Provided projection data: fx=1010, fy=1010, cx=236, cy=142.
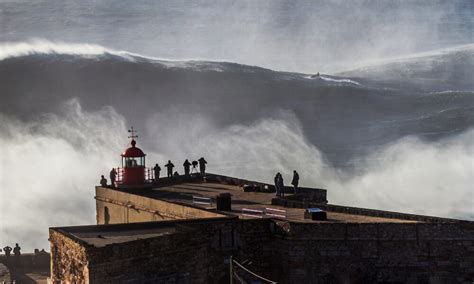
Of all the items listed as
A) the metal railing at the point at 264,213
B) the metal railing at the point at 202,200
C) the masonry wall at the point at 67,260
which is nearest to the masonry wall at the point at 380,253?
the metal railing at the point at 264,213

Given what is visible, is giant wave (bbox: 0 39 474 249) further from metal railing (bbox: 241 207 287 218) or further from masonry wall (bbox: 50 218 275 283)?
masonry wall (bbox: 50 218 275 283)

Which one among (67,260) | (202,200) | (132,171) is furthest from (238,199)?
(67,260)

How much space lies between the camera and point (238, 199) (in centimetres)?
3547

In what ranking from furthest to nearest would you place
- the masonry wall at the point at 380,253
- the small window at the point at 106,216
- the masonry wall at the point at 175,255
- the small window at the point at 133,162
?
the small window at the point at 133,162 → the small window at the point at 106,216 → the masonry wall at the point at 380,253 → the masonry wall at the point at 175,255

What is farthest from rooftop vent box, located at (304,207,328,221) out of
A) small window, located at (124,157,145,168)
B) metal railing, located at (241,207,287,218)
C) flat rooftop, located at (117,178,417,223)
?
small window, located at (124,157,145,168)

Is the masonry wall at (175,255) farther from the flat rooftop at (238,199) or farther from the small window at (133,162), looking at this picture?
the small window at (133,162)

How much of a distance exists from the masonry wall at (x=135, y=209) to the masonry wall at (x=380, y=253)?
3560 millimetres

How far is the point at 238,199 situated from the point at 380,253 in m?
8.85

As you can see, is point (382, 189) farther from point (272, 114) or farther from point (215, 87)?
point (215, 87)

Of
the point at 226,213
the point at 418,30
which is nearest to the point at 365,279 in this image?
the point at 226,213

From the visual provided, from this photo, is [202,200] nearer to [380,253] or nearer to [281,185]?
[281,185]

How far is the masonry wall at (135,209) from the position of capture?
3224cm

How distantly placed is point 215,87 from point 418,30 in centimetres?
6332

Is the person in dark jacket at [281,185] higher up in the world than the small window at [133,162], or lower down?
lower down
